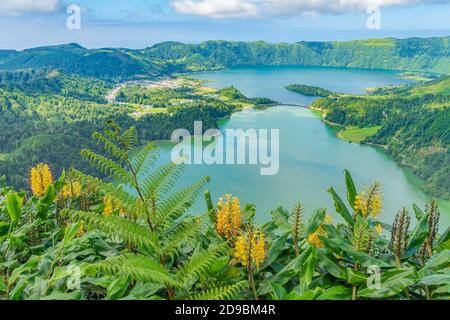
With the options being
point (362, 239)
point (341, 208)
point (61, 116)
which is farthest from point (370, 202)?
point (61, 116)

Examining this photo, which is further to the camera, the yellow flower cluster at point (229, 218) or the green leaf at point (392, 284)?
the yellow flower cluster at point (229, 218)

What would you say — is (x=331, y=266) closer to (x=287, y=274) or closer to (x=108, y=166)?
(x=287, y=274)

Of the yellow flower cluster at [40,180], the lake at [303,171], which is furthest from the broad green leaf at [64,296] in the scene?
the lake at [303,171]

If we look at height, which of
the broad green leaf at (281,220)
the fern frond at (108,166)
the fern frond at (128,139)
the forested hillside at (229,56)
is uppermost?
the forested hillside at (229,56)

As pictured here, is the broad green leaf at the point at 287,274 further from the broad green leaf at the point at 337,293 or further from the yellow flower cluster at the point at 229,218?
the yellow flower cluster at the point at 229,218

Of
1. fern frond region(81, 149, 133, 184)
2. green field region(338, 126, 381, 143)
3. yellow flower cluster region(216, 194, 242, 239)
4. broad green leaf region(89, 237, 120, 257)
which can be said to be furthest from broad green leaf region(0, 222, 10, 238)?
green field region(338, 126, 381, 143)
